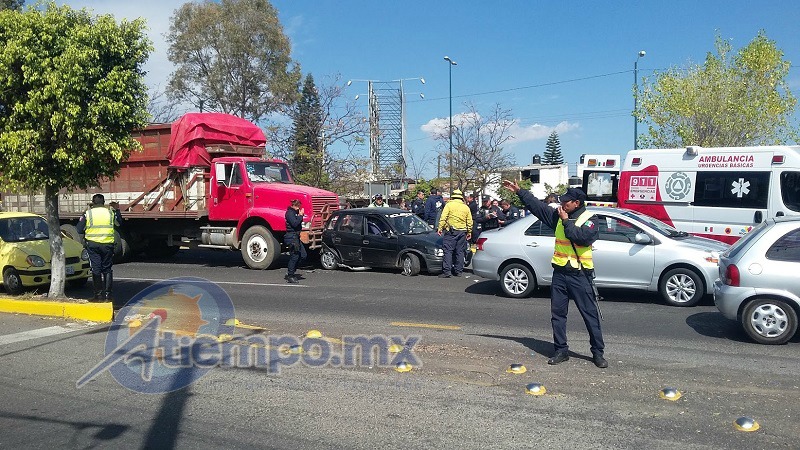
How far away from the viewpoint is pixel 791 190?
1228 centimetres

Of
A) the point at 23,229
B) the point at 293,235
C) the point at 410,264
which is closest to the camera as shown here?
the point at 23,229

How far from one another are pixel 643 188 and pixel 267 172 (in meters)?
8.60

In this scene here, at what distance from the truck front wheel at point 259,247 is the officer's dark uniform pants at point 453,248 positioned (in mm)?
4041

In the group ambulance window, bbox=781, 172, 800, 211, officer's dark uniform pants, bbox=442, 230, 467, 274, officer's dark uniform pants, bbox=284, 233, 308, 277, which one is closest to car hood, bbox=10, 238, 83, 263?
officer's dark uniform pants, bbox=284, 233, 308, 277

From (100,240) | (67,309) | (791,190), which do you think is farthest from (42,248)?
(791,190)

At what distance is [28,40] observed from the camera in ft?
28.6

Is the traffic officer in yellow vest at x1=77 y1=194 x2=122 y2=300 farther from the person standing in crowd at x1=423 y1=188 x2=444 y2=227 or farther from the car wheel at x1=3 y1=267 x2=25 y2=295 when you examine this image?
the person standing in crowd at x1=423 y1=188 x2=444 y2=227

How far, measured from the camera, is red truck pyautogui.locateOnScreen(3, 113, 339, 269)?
15469 mm

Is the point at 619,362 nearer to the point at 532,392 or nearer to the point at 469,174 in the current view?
the point at 532,392

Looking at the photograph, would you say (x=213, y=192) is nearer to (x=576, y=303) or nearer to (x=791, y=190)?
(x=576, y=303)

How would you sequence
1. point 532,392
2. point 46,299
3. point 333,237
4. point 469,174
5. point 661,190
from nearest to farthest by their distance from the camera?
point 532,392, point 46,299, point 661,190, point 333,237, point 469,174

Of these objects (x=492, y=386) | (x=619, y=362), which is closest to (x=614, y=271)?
(x=619, y=362)

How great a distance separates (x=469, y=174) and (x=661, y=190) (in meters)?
15.4

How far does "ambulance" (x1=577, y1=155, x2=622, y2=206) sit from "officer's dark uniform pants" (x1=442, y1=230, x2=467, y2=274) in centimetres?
474
